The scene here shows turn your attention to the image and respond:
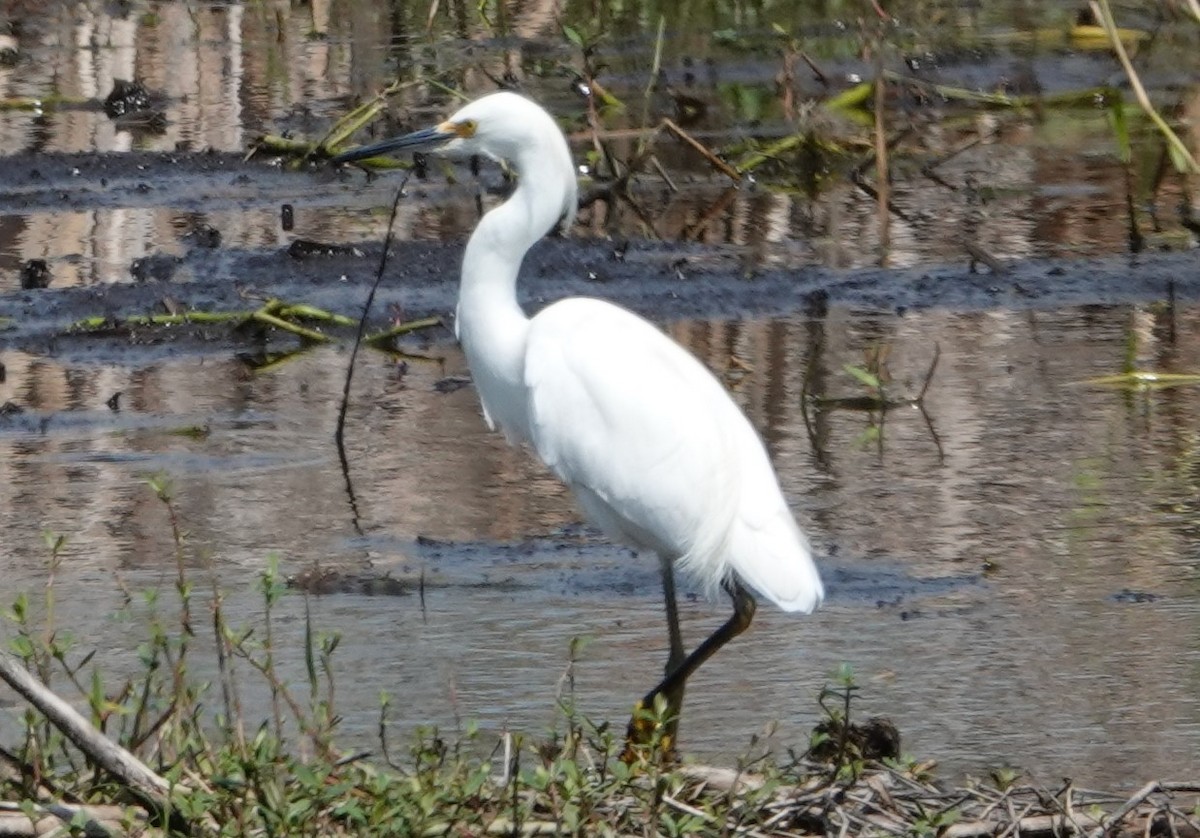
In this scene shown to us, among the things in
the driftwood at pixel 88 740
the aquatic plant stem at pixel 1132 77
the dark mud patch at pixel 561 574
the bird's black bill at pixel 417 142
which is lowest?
the dark mud patch at pixel 561 574

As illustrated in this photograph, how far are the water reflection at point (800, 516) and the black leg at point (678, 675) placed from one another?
12 centimetres

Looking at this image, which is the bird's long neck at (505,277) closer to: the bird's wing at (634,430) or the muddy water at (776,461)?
the bird's wing at (634,430)

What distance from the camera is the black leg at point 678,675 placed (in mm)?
4293

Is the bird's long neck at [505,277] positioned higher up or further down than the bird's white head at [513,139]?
further down

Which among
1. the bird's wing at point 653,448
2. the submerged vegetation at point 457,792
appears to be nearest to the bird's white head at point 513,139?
the bird's wing at point 653,448

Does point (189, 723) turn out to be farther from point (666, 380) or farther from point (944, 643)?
point (944, 643)

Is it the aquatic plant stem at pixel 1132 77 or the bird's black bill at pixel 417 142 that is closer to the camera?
the aquatic plant stem at pixel 1132 77

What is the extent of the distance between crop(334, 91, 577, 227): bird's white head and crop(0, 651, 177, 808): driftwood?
6.05 feet

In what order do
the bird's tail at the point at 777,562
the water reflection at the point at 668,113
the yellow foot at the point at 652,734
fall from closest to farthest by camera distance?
the yellow foot at the point at 652,734, the bird's tail at the point at 777,562, the water reflection at the point at 668,113

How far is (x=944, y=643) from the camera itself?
198 inches

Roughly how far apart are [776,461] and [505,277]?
1.56 meters

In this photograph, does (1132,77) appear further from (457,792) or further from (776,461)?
(776,461)

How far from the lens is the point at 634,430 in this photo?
4918 mm

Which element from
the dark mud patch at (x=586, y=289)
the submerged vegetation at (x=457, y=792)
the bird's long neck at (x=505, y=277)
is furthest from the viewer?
the dark mud patch at (x=586, y=289)
